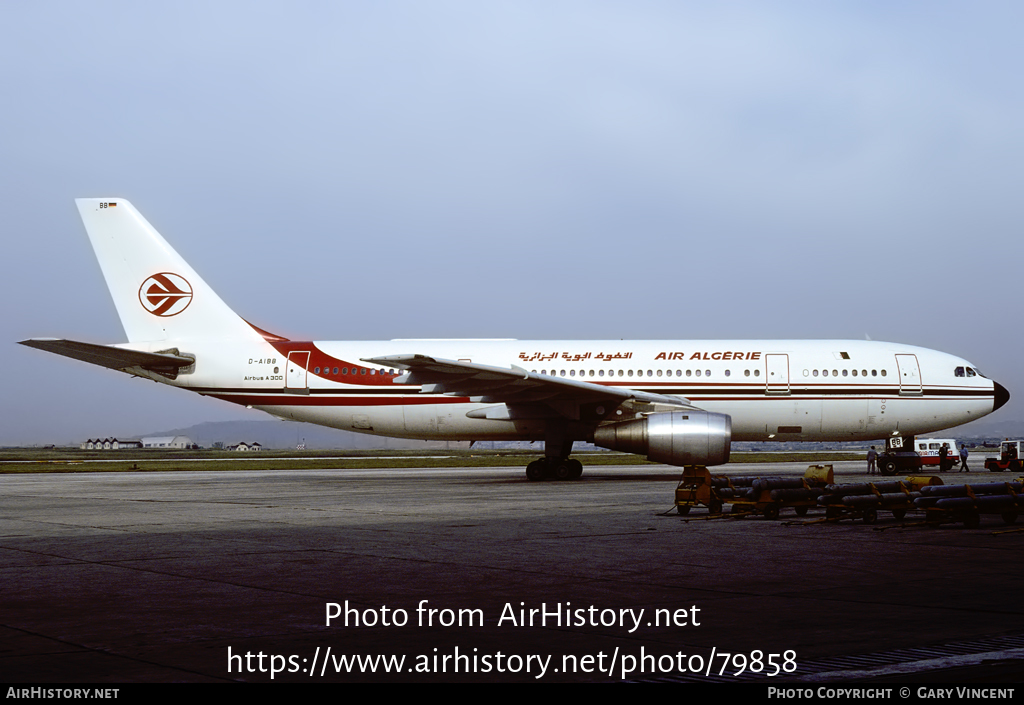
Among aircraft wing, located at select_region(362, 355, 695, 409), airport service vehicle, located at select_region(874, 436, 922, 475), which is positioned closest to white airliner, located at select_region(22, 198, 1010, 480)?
aircraft wing, located at select_region(362, 355, 695, 409)

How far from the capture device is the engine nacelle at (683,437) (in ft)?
75.8

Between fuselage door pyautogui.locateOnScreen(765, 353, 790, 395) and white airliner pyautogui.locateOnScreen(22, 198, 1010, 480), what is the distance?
0.04 m

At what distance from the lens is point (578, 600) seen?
7.61 metres

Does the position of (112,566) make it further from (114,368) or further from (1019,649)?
(114,368)

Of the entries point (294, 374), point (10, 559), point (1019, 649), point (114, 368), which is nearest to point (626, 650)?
point (1019, 649)

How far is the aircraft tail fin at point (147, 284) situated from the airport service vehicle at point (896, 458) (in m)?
18.9

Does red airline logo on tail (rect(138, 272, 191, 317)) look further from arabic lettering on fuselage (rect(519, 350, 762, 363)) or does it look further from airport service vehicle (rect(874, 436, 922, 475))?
airport service vehicle (rect(874, 436, 922, 475))

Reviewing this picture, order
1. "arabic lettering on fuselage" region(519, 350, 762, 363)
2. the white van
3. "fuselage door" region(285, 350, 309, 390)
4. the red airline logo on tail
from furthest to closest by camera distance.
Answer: the white van → the red airline logo on tail → "fuselage door" region(285, 350, 309, 390) → "arabic lettering on fuselage" region(519, 350, 762, 363)

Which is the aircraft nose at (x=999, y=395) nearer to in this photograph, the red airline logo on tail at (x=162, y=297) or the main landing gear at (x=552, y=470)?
the main landing gear at (x=552, y=470)

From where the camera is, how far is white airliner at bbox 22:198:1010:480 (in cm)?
2672

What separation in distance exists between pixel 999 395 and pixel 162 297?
24.9 metres

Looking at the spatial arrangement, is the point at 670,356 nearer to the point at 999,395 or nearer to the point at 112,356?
the point at 999,395

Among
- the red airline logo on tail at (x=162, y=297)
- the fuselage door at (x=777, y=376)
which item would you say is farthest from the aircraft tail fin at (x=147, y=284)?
the fuselage door at (x=777, y=376)

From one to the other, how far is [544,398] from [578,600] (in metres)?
17.7
